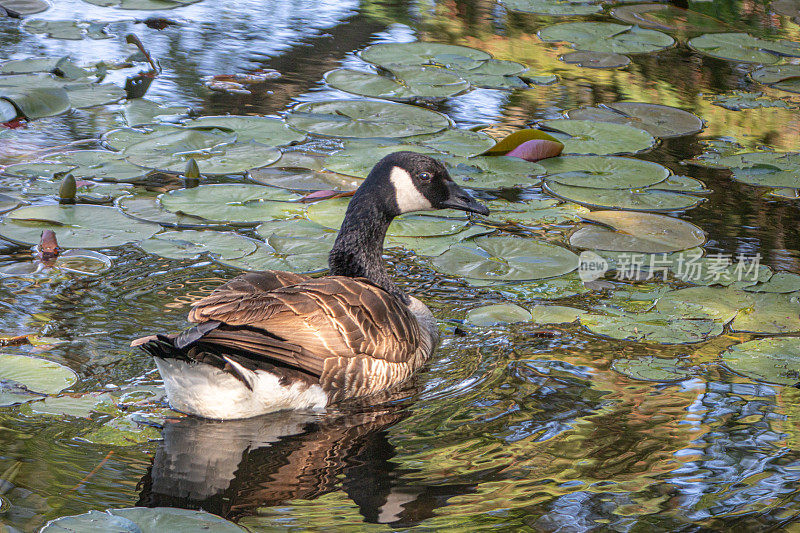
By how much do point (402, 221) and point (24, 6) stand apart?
5828mm

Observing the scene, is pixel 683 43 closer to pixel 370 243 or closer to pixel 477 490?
pixel 370 243

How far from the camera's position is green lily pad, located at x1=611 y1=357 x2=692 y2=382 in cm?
439

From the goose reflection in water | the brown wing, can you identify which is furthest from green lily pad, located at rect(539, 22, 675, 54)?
the goose reflection in water

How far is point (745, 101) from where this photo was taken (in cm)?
849

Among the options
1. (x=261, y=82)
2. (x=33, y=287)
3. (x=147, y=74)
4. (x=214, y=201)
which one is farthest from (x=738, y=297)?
(x=147, y=74)

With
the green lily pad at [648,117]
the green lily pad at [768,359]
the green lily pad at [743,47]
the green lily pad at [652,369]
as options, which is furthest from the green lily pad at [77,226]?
the green lily pad at [743,47]

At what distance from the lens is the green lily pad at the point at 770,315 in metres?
4.82

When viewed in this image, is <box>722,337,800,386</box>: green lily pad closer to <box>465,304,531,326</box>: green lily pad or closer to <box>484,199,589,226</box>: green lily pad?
<box>465,304,531,326</box>: green lily pad

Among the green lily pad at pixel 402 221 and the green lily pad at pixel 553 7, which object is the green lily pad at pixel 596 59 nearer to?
the green lily pad at pixel 553 7

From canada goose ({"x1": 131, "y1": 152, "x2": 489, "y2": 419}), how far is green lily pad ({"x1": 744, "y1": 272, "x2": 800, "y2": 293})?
Result: 187cm

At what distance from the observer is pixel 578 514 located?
Result: 3391 millimetres

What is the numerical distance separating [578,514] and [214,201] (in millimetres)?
3275

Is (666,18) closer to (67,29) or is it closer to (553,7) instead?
(553,7)

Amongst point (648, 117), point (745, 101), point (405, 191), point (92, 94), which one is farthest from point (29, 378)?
point (745, 101)
